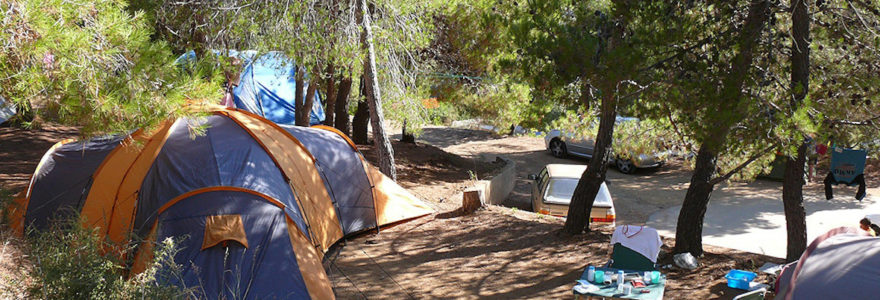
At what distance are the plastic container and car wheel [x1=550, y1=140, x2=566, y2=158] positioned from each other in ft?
49.6

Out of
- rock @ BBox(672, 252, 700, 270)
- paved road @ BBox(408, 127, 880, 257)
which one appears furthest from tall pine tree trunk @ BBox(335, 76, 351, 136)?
rock @ BBox(672, 252, 700, 270)

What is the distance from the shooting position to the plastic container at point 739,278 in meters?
7.24

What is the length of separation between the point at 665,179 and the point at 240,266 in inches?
588

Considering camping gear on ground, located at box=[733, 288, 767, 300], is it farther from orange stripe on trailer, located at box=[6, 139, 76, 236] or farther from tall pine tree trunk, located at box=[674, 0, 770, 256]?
orange stripe on trailer, located at box=[6, 139, 76, 236]

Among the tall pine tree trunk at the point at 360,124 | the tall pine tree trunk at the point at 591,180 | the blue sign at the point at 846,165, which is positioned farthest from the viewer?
the tall pine tree trunk at the point at 360,124

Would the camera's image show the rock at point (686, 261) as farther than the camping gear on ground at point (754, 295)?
Yes

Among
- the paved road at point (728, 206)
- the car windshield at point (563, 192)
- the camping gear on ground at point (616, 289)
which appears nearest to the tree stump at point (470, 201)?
the car windshield at point (563, 192)

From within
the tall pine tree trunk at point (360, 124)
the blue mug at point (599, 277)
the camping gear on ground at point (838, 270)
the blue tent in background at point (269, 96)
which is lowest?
the blue mug at point (599, 277)

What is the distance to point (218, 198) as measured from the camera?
308 inches

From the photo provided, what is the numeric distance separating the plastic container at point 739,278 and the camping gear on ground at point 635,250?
779 mm

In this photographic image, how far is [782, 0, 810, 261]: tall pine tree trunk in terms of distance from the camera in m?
6.92

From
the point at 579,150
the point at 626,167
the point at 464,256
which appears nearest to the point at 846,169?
the point at 464,256

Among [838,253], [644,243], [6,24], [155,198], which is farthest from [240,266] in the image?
[838,253]

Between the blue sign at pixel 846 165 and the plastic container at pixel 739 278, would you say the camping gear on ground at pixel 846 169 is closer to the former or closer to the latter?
the blue sign at pixel 846 165
